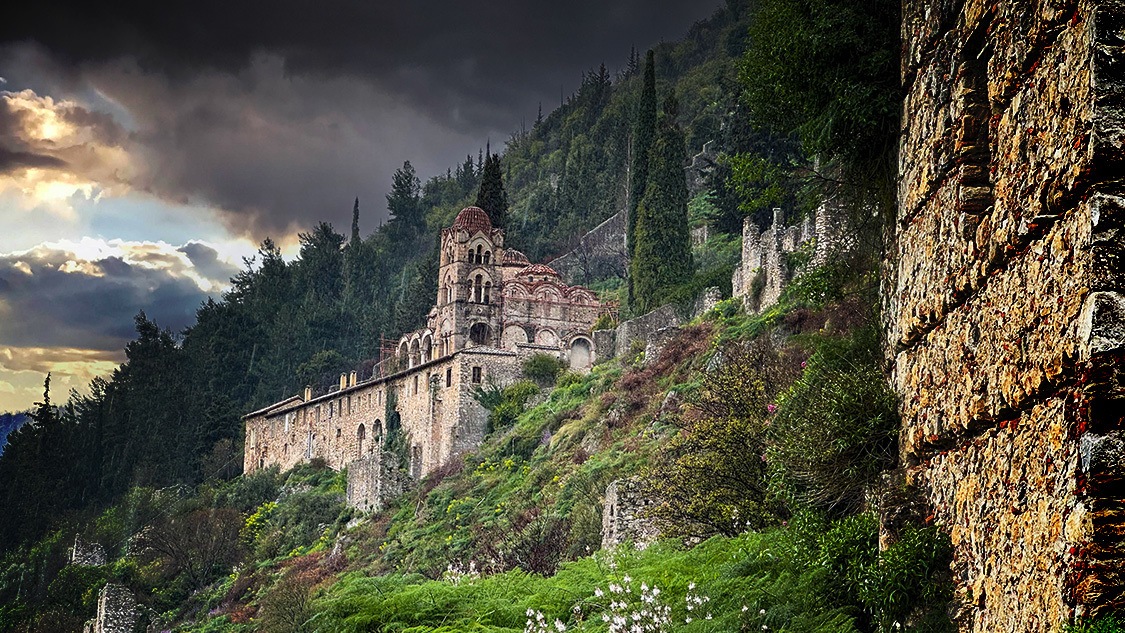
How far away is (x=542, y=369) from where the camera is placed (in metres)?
48.8

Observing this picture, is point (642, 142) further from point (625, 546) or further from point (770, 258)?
point (625, 546)

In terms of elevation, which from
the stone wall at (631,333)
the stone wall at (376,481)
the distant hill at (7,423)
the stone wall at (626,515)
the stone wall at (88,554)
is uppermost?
the distant hill at (7,423)

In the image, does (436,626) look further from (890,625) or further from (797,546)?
(890,625)

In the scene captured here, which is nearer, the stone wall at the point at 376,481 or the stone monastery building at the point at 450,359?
the stone wall at the point at 376,481

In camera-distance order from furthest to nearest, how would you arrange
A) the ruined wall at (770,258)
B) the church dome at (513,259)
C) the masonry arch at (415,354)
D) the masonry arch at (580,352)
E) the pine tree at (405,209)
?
1. the pine tree at (405,209)
2. the church dome at (513,259)
3. the masonry arch at (415,354)
4. the masonry arch at (580,352)
5. the ruined wall at (770,258)

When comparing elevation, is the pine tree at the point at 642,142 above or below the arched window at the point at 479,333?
above

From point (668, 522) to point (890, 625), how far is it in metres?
8.81

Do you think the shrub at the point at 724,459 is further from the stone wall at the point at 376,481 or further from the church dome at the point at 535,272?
the church dome at the point at 535,272

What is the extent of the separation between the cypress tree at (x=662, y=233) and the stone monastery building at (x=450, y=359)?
3.88 meters

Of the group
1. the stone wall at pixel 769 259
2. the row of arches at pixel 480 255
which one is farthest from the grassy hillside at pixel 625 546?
the row of arches at pixel 480 255

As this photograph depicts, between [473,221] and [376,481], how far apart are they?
69.1 feet

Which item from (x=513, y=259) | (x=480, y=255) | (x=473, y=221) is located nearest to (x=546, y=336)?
(x=480, y=255)

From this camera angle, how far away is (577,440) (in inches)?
1364

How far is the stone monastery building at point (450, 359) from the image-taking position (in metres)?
48.5
